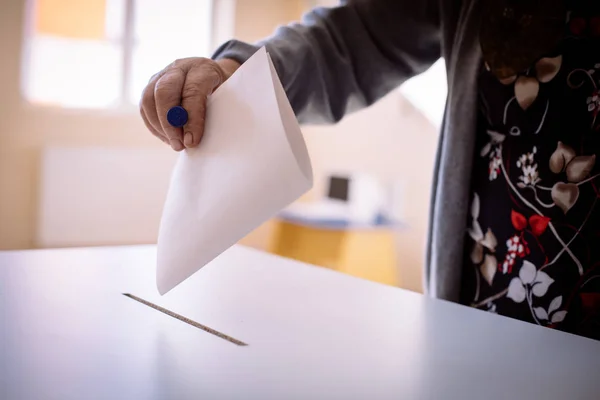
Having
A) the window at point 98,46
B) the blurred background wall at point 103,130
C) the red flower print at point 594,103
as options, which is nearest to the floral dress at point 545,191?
the red flower print at point 594,103

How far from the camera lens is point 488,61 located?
35.7 inches

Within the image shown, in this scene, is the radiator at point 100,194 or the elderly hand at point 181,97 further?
the radiator at point 100,194

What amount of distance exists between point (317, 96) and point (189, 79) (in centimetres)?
39

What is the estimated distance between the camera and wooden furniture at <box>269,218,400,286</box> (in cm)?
341

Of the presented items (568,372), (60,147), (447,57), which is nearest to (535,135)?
(447,57)

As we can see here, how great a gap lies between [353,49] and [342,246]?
2.41 m

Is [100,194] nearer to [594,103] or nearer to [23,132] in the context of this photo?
[23,132]

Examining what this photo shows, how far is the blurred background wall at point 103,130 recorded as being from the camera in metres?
3.72

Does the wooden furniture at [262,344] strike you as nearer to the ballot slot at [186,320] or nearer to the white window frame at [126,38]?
the ballot slot at [186,320]

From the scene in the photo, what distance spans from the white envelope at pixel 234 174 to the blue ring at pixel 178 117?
23 millimetres

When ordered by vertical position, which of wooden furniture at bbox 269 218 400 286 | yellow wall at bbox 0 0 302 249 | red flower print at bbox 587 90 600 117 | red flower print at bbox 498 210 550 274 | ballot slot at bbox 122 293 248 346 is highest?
red flower print at bbox 587 90 600 117

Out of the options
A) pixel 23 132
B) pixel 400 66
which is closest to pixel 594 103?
pixel 400 66

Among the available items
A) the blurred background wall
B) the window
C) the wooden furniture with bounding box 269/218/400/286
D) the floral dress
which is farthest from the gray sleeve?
the window

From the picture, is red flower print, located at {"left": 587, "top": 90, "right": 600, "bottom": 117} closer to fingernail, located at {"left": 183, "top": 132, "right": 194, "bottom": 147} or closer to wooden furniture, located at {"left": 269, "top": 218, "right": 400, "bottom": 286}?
fingernail, located at {"left": 183, "top": 132, "right": 194, "bottom": 147}
